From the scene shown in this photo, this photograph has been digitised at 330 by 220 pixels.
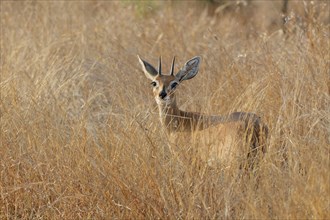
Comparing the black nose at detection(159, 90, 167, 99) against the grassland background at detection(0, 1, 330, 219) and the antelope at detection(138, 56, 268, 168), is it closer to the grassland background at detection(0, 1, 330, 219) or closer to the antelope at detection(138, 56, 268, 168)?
the antelope at detection(138, 56, 268, 168)

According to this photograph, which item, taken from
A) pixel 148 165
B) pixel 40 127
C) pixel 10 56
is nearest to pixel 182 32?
pixel 10 56

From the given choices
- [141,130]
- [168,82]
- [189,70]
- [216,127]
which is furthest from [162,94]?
[141,130]

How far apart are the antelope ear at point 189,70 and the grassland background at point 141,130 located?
20 cm

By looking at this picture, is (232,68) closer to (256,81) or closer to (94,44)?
(256,81)

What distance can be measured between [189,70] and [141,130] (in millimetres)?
1220

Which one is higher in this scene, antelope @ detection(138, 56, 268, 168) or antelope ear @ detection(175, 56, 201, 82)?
antelope ear @ detection(175, 56, 201, 82)

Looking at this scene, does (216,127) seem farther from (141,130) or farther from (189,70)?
(189,70)

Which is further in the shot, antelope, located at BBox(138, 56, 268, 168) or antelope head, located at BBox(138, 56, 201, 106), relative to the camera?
antelope head, located at BBox(138, 56, 201, 106)

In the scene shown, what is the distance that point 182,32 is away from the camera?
26.0 ft

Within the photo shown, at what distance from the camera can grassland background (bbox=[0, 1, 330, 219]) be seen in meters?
3.76

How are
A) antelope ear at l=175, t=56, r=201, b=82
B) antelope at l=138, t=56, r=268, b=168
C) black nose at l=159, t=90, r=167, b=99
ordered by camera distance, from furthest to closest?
antelope ear at l=175, t=56, r=201, b=82, black nose at l=159, t=90, r=167, b=99, antelope at l=138, t=56, r=268, b=168

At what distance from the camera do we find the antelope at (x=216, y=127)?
4223mm

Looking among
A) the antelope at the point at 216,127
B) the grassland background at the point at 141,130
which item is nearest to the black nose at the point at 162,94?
the antelope at the point at 216,127

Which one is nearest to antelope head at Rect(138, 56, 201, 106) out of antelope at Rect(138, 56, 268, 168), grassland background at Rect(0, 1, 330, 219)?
antelope at Rect(138, 56, 268, 168)
